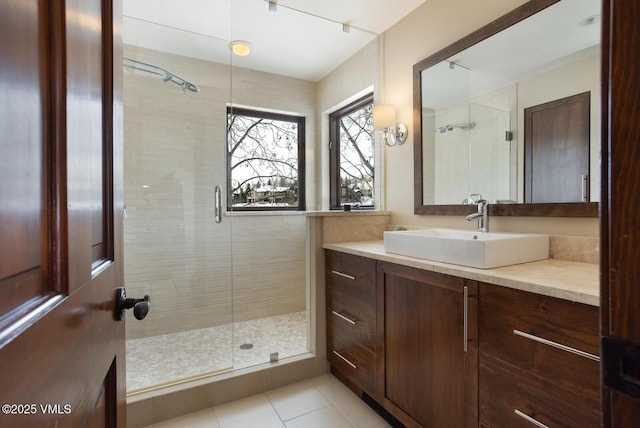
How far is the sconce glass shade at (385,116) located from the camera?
88.6 inches

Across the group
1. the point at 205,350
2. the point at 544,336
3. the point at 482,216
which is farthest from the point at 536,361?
the point at 205,350

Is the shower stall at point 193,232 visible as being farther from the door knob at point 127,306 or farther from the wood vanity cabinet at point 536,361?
the door knob at point 127,306

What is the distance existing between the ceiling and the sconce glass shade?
67 cm

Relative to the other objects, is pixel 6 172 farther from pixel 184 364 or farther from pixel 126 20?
pixel 126 20

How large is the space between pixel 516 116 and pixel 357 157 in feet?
4.76

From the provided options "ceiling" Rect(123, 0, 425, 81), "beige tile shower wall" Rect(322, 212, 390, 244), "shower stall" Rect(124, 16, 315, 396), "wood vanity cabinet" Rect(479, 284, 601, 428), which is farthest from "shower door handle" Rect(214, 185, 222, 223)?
"wood vanity cabinet" Rect(479, 284, 601, 428)

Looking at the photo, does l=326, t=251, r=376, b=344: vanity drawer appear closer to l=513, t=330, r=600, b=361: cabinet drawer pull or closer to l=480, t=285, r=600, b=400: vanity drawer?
l=480, t=285, r=600, b=400: vanity drawer

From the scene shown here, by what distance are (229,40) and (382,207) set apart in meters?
1.83

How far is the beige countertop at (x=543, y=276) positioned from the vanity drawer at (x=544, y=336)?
29mm

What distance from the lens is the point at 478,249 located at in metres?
1.23

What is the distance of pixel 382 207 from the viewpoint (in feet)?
8.21

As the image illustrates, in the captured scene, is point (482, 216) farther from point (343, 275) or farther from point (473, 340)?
point (343, 275)

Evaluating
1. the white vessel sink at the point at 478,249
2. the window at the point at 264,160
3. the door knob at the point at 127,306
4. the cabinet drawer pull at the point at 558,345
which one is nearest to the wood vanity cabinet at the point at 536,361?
the cabinet drawer pull at the point at 558,345

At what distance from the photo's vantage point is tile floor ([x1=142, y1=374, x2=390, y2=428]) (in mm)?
1672
